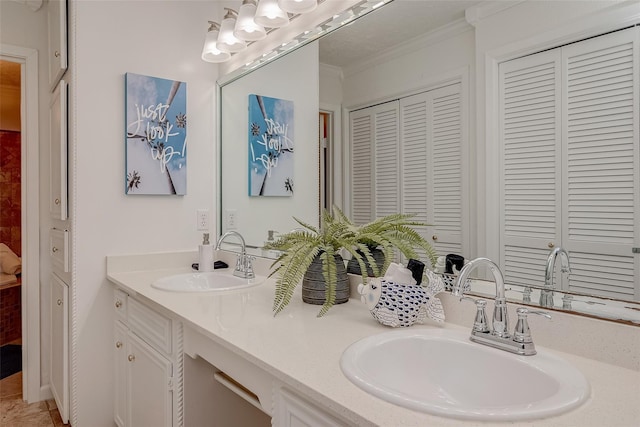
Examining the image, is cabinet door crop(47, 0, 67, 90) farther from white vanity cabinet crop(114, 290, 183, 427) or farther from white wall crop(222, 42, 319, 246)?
white vanity cabinet crop(114, 290, 183, 427)

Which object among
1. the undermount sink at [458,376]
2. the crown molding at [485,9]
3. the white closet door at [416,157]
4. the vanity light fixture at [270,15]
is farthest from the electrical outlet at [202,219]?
the crown molding at [485,9]

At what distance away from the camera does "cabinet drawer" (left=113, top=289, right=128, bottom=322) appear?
1.89m

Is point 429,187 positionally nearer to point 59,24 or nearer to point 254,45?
point 254,45

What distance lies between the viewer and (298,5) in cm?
166

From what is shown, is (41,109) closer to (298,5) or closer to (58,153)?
(58,153)

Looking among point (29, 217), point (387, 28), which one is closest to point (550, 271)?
point (387, 28)

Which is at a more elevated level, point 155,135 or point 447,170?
point 155,135

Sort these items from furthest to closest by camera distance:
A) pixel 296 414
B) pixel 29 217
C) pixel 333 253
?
1. pixel 29 217
2. pixel 333 253
3. pixel 296 414

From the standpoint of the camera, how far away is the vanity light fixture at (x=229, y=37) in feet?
6.75

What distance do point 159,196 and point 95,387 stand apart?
96 cm

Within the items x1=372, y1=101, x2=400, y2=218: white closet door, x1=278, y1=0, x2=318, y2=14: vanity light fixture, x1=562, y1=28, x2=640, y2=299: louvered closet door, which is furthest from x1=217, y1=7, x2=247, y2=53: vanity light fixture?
x1=562, y1=28, x2=640, y2=299: louvered closet door

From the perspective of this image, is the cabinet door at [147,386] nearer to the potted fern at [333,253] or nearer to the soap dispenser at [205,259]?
the soap dispenser at [205,259]

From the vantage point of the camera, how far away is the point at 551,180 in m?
1.01

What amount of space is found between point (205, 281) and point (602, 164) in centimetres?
162
